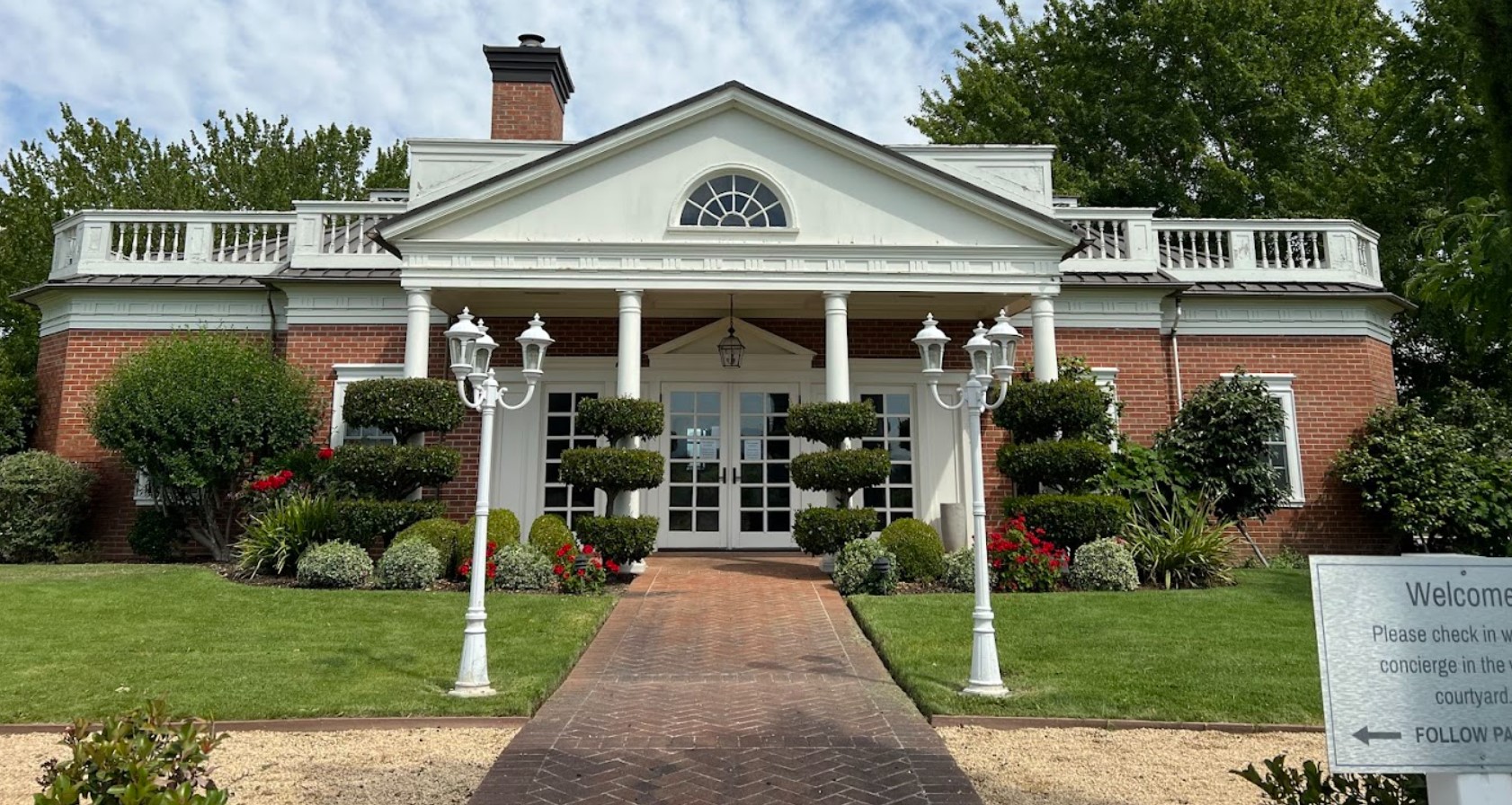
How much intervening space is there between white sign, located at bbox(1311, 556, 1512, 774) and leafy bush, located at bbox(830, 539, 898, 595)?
714 centimetres

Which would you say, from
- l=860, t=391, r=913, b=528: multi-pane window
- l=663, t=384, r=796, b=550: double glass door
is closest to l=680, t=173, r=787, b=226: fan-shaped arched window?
l=663, t=384, r=796, b=550: double glass door

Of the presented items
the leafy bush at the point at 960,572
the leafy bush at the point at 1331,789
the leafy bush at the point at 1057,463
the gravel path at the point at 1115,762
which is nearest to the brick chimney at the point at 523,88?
the leafy bush at the point at 1057,463

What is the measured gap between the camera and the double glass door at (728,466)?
45.4 ft

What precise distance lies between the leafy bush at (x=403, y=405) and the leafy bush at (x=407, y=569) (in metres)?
1.73

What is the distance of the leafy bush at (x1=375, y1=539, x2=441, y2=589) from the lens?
32.6 feet

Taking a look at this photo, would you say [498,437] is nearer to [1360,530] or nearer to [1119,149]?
[1360,530]

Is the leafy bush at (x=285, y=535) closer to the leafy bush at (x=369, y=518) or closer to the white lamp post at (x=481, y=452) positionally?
the leafy bush at (x=369, y=518)

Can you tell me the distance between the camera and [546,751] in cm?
485

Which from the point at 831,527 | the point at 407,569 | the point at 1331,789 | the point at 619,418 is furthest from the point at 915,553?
the point at 1331,789

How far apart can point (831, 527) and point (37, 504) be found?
11.3 metres

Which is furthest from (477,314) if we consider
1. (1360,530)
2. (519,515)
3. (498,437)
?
(1360,530)

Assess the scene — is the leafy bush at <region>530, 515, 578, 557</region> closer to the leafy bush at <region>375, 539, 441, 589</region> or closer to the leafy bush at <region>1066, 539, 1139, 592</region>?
the leafy bush at <region>375, 539, 441, 589</region>

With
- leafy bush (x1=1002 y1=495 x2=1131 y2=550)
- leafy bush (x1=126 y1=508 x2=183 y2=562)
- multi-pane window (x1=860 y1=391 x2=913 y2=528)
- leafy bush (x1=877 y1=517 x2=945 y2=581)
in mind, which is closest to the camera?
leafy bush (x1=877 y1=517 x2=945 y2=581)

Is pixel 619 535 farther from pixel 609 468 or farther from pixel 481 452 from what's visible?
pixel 481 452
